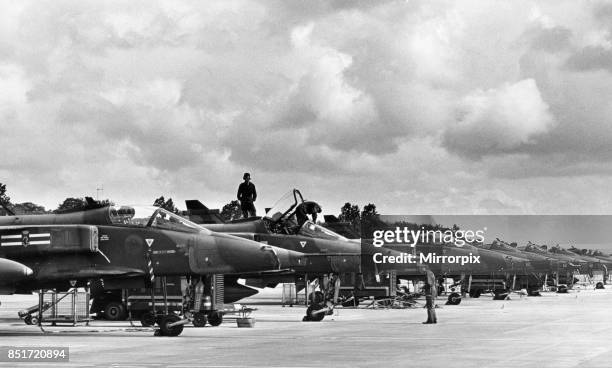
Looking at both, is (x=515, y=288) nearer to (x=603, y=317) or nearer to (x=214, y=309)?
(x=603, y=317)

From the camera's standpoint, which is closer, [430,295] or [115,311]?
[430,295]

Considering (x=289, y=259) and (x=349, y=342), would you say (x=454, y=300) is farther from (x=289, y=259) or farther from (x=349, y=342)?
(x=349, y=342)

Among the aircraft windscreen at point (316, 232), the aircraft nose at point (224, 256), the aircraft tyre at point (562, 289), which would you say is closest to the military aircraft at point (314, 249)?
the aircraft windscreen at point (316, 232)

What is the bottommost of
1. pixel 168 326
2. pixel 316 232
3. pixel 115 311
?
pixel 168 326

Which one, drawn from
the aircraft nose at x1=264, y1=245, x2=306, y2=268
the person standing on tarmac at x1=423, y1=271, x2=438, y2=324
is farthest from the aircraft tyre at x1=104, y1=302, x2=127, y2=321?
the person standing on tarmac at x1=423, y1=271, x2=438, y2=324

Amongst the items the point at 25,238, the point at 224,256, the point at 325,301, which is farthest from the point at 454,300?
the point at 25,238

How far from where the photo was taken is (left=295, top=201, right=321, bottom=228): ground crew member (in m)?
37.8

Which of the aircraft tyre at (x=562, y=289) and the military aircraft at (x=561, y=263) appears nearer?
the military aircraft at (x=561, y=263)

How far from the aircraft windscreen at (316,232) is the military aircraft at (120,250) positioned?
1038 centimetres

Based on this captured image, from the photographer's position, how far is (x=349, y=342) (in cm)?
2364

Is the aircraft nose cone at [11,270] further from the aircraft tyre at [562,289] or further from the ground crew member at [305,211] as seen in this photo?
the aircraft tyre at [562,289]

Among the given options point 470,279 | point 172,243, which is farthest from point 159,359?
point 470,279

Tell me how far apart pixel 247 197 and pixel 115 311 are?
692cm

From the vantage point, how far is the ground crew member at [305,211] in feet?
124
